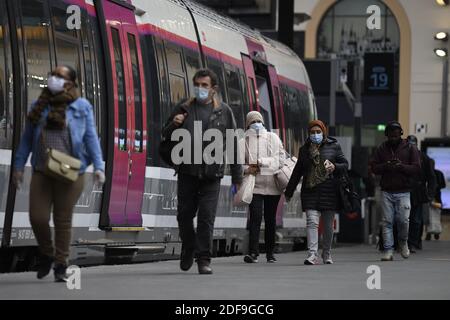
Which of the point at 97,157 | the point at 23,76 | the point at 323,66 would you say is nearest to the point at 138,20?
the point at 23,76

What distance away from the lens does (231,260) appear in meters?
16.7

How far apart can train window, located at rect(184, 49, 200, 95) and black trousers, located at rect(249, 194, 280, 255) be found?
1.82 m

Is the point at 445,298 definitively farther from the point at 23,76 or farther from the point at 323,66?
the point at 323,66

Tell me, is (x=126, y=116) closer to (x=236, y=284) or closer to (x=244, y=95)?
(x=236, y=284)

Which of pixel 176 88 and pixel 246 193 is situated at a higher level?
pixel 176 88

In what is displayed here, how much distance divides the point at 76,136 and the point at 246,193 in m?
5.48

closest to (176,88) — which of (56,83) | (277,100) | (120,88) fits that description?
(120,88)

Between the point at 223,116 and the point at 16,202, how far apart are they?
78.0 inches

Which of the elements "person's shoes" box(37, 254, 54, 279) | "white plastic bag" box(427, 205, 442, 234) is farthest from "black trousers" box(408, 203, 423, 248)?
"person's shoes" box(37, 254, 54, 279)

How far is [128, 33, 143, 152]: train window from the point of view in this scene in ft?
49.6

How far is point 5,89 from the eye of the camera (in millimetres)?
12117

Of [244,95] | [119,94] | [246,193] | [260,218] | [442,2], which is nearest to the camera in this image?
[119,94]

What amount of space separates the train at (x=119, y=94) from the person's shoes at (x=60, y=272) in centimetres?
160

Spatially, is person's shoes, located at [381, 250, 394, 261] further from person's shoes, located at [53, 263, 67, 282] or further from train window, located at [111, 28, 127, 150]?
person's shoes, located at [53, 263, 67, 282]
